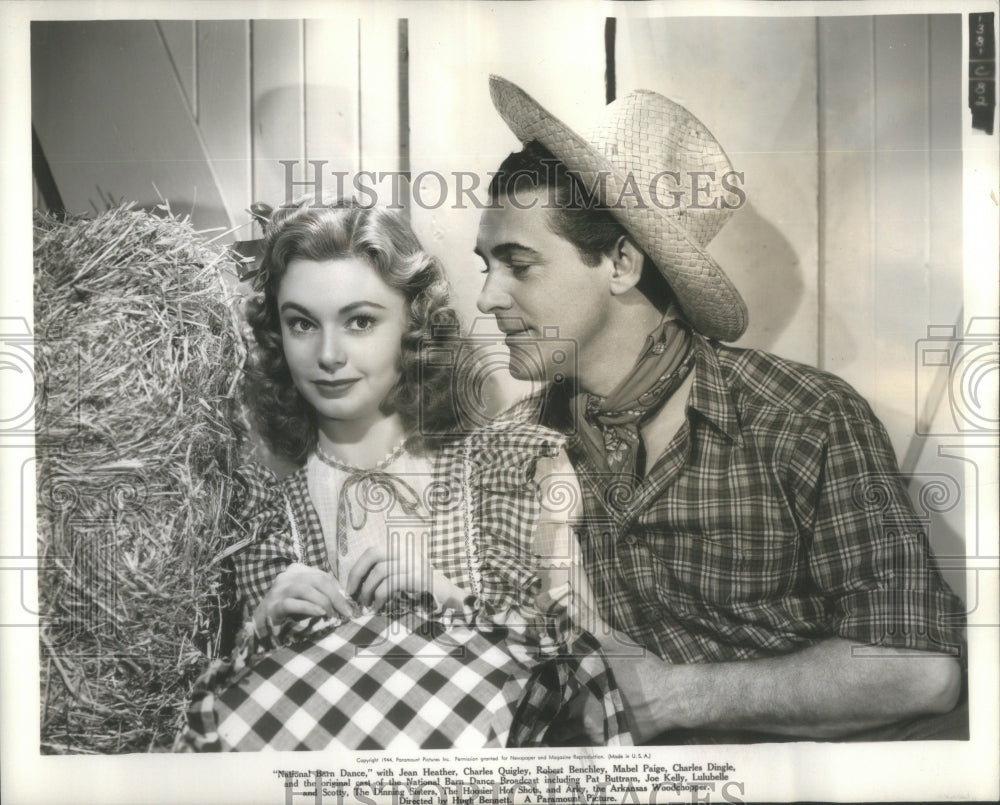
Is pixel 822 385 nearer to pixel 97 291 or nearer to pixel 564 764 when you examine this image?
pixel 564 764

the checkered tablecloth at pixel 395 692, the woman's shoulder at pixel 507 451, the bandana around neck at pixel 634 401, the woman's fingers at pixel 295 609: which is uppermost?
the bandana around neck at pixel 634 401

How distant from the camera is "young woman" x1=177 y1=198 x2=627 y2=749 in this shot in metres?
1.92

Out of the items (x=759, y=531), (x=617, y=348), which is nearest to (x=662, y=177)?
(x=617, y=348)

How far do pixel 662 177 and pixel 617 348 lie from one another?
353 millimetres

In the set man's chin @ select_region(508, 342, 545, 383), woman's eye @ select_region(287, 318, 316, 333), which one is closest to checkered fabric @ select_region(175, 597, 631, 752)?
man's chin @ select_region(508, 342, 545, 383)

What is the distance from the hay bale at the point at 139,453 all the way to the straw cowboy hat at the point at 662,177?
2.34ft

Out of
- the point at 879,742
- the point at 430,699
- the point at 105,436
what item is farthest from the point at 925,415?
the point at 105,436

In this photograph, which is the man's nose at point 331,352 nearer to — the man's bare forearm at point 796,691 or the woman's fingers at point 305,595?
the woman's fingers at point 305,595

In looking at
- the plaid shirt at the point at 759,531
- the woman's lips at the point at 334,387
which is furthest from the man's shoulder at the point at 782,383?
the woman's lips at the point at 334,387

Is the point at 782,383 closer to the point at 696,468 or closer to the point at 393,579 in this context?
the point at 696,468

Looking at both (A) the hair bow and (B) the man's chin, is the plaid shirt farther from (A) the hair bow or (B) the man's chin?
(A) the hair bow

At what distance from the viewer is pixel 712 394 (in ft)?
6.32

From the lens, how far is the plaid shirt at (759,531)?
1.89 m

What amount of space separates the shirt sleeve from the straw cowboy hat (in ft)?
0.97
